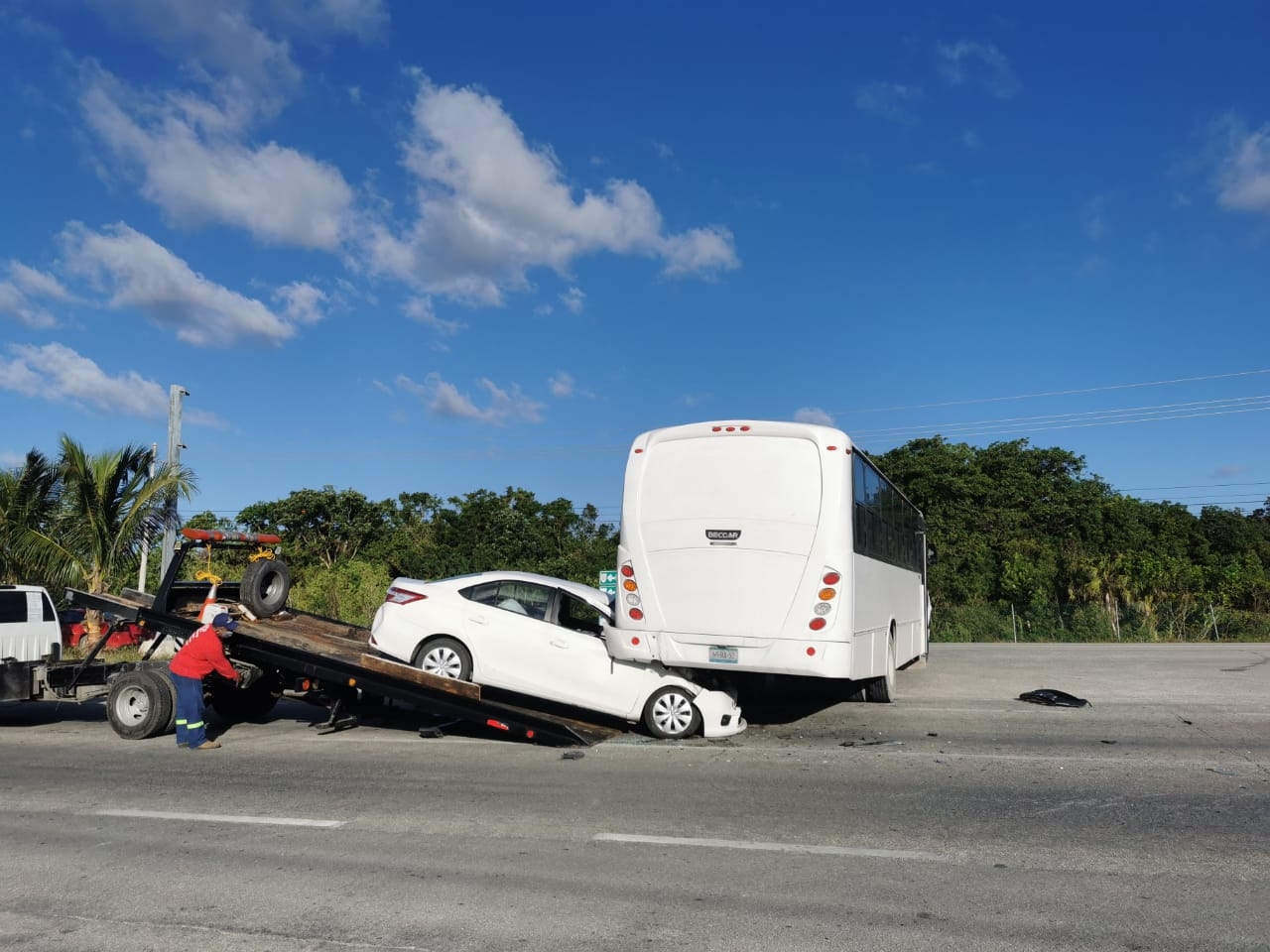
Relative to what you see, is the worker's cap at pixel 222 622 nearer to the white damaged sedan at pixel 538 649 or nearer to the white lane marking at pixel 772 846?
the white damaged sedan at pixel 538 649

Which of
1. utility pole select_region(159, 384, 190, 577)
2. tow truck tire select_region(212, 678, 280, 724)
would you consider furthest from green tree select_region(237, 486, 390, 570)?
tow truck tire select_region(212, 678, 280, 724)

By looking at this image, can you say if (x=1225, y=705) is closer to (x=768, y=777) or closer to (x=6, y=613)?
(x=768, y=777)

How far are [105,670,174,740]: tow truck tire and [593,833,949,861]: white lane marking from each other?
6.72 metres

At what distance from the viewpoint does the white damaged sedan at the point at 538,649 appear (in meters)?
10.6

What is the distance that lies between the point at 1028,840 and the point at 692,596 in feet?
14.7

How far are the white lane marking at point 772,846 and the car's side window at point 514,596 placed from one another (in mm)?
4512

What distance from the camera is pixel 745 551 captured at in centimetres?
1013

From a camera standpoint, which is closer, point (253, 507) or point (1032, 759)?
point (1032, 759)

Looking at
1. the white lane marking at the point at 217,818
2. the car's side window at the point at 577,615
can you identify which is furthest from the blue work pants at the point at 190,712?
the car's side window at the point at 577,615

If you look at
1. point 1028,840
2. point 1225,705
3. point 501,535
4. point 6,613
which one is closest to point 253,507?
point 501,535

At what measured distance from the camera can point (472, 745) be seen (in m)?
10.5

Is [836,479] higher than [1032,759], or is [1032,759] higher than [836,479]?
[836,479]

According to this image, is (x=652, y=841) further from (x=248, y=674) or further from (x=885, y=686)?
(x=885, y=686)

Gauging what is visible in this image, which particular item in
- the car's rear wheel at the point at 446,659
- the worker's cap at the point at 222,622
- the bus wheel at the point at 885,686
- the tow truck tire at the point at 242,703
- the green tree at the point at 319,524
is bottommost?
the tow truck tire at the point at 242,703
